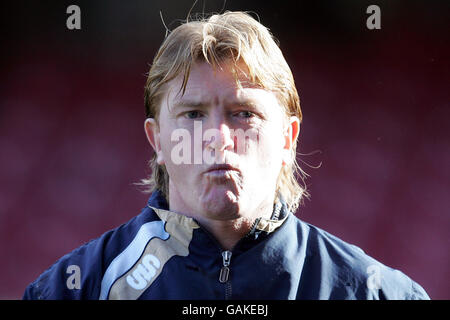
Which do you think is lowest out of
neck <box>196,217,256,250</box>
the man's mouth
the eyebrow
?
neck <box>196,217,256,250</box>

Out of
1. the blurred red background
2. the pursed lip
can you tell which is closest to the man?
the pursed lip

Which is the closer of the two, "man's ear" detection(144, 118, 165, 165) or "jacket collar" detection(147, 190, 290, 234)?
"jacket collar" detection(147, 190, 290, 234)

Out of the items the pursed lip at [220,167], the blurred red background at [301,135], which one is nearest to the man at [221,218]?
the pursed lip at [220,167]

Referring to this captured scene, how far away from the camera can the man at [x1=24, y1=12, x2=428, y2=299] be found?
5.08 ft

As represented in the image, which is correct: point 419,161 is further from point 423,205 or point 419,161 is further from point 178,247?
point 178,247

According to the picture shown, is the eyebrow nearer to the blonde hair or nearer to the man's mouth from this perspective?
the blonde hair

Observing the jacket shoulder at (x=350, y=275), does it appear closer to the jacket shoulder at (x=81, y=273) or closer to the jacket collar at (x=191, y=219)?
the jacket collar at (x=191, y=219)

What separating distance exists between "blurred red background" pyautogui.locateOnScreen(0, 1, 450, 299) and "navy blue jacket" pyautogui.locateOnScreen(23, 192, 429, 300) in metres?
1.59

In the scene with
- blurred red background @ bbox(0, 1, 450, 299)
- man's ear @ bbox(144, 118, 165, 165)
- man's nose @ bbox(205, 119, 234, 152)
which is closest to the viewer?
man's nose @ bbox(205, 119, 234, 152)

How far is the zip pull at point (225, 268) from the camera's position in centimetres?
156

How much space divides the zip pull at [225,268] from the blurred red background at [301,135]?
1.71 m

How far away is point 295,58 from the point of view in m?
3.21
